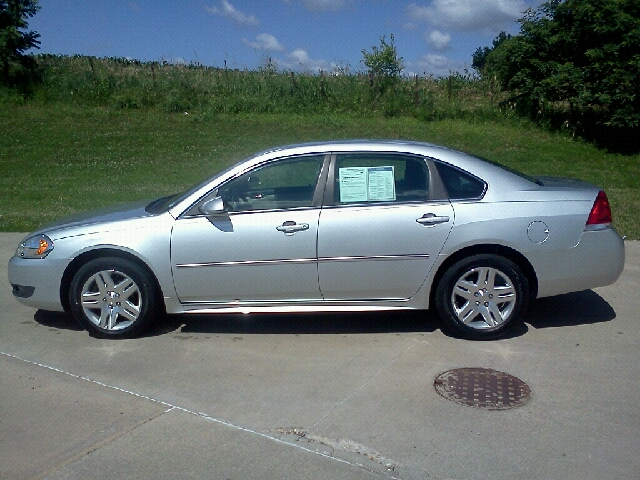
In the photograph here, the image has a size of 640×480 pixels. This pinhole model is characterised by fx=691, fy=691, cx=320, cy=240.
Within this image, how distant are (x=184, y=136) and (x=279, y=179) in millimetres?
13909

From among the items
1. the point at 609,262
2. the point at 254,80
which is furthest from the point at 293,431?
the point at 254,80

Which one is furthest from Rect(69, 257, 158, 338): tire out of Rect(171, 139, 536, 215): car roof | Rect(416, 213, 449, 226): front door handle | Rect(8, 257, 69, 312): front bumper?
Rect(416, 213, 449, 226): front door handle

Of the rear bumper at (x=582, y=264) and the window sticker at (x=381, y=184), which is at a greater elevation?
the window sticker at (x=381, y=184)

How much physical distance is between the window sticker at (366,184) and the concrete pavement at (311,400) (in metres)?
1.15

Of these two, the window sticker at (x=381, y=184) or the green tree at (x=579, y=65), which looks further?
the green tree at (x=579, y=65)

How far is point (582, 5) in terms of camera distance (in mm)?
17375

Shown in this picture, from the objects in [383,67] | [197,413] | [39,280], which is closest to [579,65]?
[383,67]

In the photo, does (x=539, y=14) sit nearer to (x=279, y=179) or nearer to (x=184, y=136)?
(x=184, y=136)

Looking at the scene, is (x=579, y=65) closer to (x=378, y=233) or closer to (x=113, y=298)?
(x=378, y=233)

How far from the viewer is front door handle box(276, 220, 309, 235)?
5.41m

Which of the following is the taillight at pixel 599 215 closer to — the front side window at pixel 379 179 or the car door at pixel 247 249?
the front side window at pixel 379 179

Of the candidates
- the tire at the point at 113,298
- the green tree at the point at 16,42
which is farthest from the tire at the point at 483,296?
the green tree at the point at 16,42

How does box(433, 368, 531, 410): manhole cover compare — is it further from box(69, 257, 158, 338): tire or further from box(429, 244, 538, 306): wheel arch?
box(69, 257, 158, 338): tire

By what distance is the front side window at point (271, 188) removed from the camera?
5.59 metres
